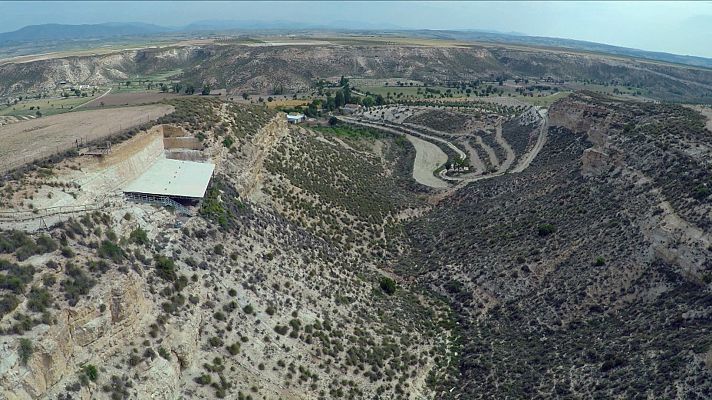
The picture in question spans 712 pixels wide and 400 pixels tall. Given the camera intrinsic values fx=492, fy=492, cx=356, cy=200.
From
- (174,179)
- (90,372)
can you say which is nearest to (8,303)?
(90,372)

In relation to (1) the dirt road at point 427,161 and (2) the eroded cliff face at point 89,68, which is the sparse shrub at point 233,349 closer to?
(1) the dirt road at point 427,161

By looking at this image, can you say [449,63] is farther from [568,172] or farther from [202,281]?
[202,281]

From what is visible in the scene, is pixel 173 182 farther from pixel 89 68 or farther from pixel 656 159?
pixel 89 68

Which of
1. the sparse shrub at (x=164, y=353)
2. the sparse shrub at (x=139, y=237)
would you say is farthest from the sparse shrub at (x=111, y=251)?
the sparse shrub at (x=164, y=353)

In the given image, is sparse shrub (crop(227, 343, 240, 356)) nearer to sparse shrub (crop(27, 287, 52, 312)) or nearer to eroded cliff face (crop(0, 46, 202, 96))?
sparse shrub (crop(27, 287, 52, 312))

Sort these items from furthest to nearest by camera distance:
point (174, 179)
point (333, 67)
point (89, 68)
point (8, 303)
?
point (333, 67) → point (89, 68) → point (174, 179) → point (8, 303)

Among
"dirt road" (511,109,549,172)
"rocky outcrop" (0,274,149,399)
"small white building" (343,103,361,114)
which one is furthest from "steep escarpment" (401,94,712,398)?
"small white building" (343,103,361,114)
